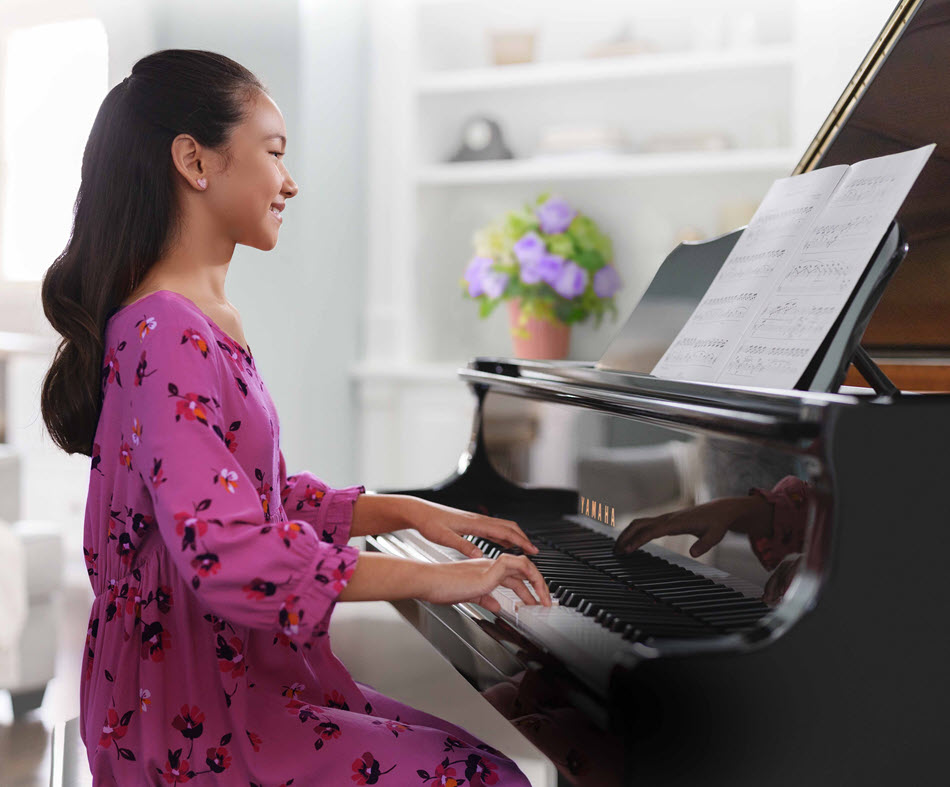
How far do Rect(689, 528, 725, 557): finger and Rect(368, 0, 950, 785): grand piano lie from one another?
1 cm

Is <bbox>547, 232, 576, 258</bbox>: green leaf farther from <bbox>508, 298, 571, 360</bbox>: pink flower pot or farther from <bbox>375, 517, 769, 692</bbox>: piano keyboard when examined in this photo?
<bbox>375, 517, 769, 692</bbox>: piano keyboard

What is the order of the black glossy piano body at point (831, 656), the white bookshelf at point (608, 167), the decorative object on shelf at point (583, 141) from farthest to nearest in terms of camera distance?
the decorative object on shelf at point (583, 141) → the white bookshelf at point (608, 167) → the black glossy piano body at point (831, 656)

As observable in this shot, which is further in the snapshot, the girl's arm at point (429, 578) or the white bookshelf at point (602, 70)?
the white bookshelf at point (602, 70)

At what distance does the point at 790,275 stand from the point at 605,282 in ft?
8.67

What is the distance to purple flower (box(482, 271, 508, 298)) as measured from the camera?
4.01 m

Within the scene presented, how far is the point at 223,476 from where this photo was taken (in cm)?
105

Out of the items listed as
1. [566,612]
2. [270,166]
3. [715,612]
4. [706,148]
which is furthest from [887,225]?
[706,148]

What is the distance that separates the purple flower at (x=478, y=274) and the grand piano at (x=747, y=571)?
7.56ft

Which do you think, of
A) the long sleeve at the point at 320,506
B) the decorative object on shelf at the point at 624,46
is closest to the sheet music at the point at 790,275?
the long sleeve at the point at 320,506

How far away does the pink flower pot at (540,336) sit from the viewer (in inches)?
160

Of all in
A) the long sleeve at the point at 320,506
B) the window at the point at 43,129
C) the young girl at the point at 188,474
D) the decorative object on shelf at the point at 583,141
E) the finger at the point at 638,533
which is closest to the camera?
the young girl at the point at 188,474

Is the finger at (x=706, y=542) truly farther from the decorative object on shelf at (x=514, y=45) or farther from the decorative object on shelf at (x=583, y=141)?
the decorative object on shelf at (x=514, y=45)

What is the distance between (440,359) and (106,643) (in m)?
3.52

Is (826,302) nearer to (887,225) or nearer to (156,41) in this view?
(887,225)
